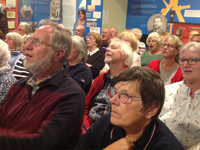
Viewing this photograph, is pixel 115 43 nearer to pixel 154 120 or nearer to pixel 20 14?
pixel 154 120

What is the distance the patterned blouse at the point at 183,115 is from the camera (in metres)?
1.75

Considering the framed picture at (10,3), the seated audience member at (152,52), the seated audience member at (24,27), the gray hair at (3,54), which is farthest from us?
the seated audience member at (24,27)

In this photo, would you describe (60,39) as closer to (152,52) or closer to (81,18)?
(152,52)

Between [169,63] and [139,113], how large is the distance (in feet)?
7.08

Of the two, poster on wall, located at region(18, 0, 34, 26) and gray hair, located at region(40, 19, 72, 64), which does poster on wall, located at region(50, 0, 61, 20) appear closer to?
poster on wall, located at region(18, 0, 34, 26)

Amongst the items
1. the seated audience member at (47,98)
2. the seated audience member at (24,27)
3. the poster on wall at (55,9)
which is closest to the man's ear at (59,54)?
the seated audience member at (47,98)

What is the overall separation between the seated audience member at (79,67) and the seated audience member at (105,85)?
12.5 inches

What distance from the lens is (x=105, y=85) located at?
8.05 ft

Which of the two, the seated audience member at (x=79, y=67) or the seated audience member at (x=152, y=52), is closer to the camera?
the seated audience member at (x=79, y=67)

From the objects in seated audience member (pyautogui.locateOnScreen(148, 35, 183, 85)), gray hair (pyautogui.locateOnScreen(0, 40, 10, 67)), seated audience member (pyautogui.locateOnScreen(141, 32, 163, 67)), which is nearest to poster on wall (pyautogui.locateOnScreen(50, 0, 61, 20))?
seated audience member (pyautogui.locateOnScreen(141, 32, 163, 67))

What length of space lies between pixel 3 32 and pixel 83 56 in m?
2.51

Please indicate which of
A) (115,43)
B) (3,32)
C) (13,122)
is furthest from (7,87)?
(3,32)

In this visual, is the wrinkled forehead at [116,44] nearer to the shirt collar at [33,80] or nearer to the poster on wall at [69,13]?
the shirt collar at [33,80]

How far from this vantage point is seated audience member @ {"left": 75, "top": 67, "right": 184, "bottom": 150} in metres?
1.24
